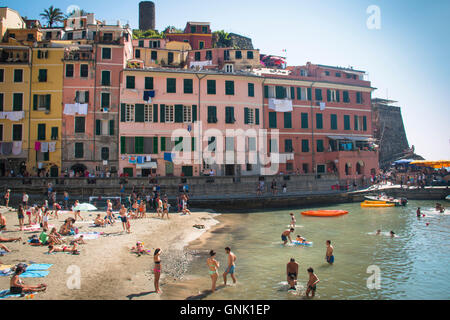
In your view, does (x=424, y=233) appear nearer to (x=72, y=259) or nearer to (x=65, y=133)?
(x=72, y=259)

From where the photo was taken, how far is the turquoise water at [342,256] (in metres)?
13.7

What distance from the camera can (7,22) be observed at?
1911 inches

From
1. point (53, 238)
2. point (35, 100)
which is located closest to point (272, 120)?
point (35, 100)

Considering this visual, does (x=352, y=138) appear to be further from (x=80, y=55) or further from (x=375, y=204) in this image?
(x=80, y=55)

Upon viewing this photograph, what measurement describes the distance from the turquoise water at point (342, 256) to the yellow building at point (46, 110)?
2233cm

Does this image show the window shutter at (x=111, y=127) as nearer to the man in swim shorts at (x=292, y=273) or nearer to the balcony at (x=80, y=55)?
the balcony at (x=80, y=55)

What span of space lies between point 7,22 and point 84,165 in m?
27.7

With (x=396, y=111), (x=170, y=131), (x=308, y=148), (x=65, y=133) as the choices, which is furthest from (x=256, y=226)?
(x=396, y=111)

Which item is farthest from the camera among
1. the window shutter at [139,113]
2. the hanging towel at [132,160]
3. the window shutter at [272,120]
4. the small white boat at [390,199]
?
the window shutter at [272,120]

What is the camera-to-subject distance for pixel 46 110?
38969 millimetres

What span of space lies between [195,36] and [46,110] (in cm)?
3274

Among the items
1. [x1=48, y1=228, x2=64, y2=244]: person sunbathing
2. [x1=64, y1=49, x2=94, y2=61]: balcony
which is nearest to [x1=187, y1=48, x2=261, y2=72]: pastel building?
[x1=64, y1=49, x2=94, y2=61]: balcony

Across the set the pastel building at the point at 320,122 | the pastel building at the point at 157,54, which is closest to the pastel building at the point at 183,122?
the pastel building at the point at 320,122

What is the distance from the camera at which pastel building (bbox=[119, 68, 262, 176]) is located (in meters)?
38.8
